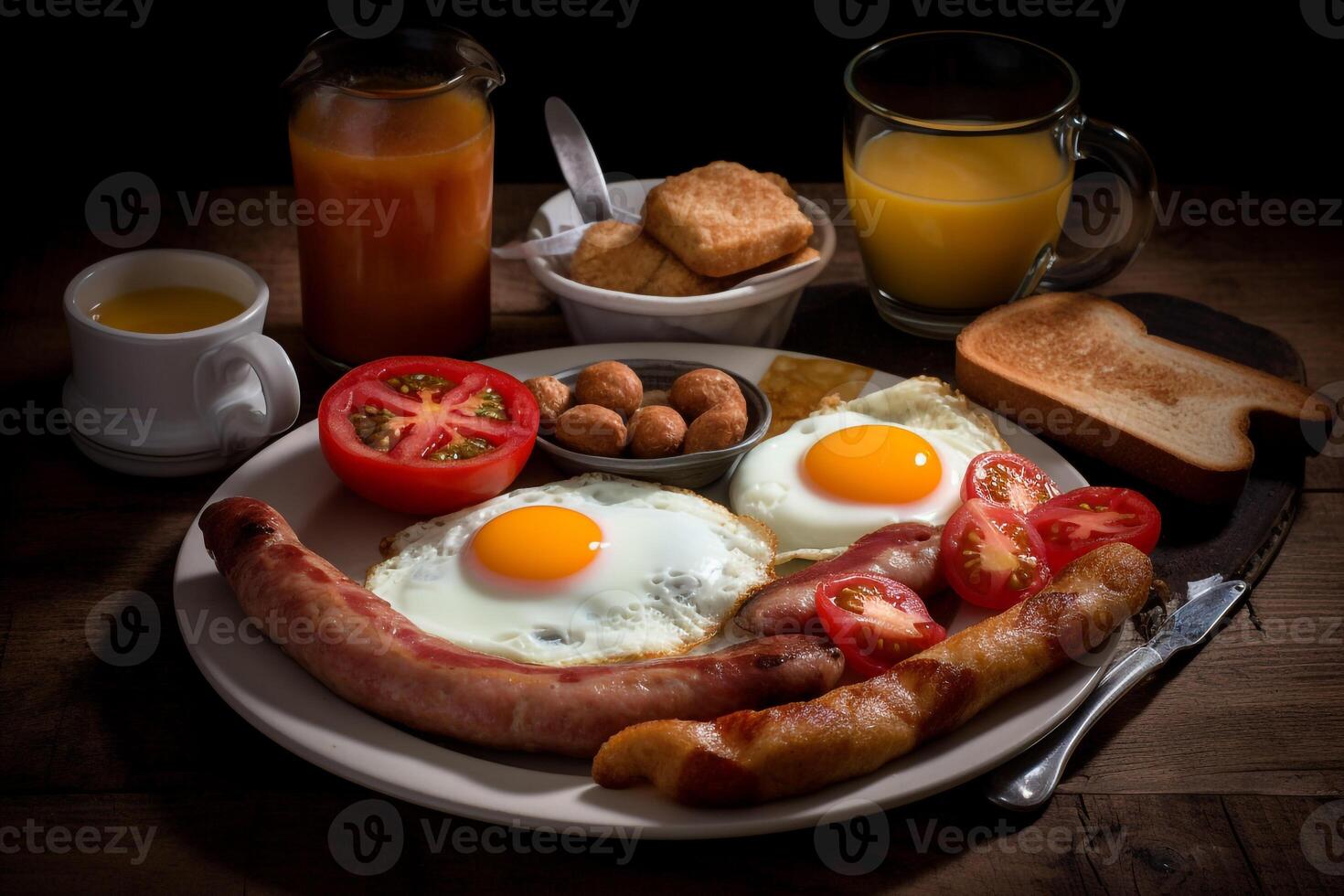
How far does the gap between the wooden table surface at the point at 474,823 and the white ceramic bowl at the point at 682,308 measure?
1.08 m

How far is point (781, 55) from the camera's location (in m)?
5.11

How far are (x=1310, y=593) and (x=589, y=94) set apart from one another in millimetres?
3121

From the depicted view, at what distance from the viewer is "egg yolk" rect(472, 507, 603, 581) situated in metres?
2.85

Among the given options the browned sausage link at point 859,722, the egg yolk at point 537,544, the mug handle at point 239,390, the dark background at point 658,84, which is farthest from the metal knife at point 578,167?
the browned sausage link at point 859,722

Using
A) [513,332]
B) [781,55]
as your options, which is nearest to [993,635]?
[513,332]
